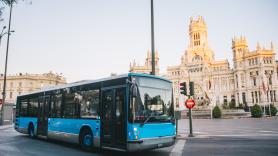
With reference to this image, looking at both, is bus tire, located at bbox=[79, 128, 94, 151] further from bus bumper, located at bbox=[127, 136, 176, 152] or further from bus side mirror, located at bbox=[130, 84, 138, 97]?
bus side mirror, located at bbox=[130, 84, 138, 97]

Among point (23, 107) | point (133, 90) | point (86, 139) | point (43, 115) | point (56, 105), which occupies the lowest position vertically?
point (86, 139)

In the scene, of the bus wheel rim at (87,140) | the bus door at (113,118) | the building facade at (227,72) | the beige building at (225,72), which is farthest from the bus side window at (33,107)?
the building facade at (227,72)

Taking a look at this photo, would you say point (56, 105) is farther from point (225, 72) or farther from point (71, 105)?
point (225, 72)

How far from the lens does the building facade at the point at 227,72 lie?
282 feet

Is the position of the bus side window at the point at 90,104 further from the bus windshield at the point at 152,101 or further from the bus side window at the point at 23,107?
the bus side window at the point at 23,107

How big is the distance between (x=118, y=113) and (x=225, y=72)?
10135 centimetres

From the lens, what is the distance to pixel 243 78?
93.7 meters

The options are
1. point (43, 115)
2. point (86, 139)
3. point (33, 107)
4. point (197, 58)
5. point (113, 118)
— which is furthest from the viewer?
point (197, 58)

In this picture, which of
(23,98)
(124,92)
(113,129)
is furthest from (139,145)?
(23,98)

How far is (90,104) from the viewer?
980cm

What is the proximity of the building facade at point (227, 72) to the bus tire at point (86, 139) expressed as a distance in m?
65.3

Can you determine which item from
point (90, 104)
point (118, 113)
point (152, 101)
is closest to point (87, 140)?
point (90, 104)

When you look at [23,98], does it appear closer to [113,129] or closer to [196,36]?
[113,129]

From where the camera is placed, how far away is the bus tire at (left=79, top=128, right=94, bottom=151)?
964cm
